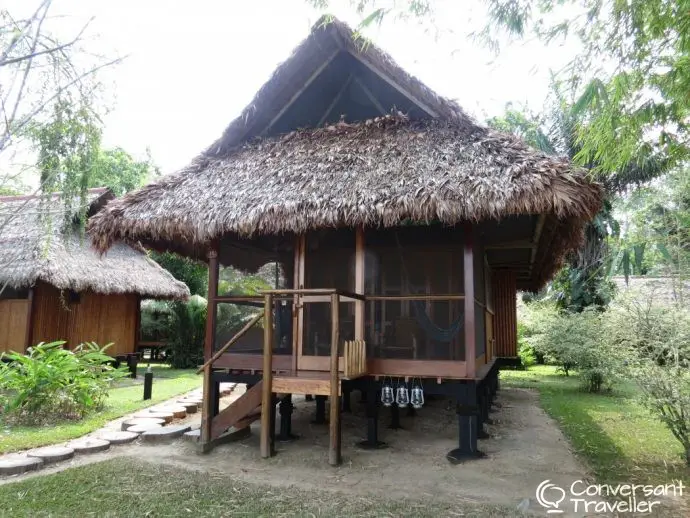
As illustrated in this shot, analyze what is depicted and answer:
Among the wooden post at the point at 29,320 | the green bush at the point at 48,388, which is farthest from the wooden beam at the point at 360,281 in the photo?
the wooden post at the point at 29,320

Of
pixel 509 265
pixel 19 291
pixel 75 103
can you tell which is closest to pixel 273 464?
pixel 75 103

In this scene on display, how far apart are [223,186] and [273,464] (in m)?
3.38

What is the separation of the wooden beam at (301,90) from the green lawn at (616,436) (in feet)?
18.2

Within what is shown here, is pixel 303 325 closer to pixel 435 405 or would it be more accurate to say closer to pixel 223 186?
pixel 223 186

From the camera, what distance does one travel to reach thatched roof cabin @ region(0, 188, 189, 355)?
1032 centimetres

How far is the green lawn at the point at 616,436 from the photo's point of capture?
4793mm

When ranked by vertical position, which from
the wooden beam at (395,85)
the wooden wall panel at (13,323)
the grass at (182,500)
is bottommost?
the grass at (182,500)

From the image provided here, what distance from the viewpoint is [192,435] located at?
5941 mm

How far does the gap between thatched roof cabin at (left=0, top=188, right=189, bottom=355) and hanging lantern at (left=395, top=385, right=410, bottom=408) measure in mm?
7125

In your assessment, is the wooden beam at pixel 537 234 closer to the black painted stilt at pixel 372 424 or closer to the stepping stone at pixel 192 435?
the black painted stilt at pixel 372 424

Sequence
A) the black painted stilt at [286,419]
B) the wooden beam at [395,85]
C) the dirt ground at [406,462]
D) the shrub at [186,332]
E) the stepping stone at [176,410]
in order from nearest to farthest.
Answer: the dirt ground at [406,462] → the black painted stilt at [286,419] → the wooden beam at [395,85] → the stepping stone at [176,410] → the shrub at [186,332]

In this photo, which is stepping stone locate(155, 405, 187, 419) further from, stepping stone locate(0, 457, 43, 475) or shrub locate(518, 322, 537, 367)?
shrub locate(518, 322, 537, 367)

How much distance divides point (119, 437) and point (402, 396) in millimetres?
3351

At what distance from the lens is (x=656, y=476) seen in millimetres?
4641
